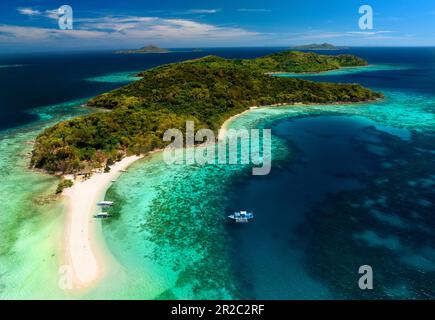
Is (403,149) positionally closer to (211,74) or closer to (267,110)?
(267,110)

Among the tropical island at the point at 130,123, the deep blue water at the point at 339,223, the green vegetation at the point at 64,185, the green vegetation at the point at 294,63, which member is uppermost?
the green vegetation at the point at 294,63

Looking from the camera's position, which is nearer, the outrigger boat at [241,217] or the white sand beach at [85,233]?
the white sand beach at [85,233]

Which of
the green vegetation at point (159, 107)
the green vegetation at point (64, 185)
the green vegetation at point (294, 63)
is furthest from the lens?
the green vegetation at point (294, 63)

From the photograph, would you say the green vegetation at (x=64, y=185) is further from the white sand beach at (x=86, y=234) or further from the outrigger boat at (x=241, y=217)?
the outrigger boat at (x=241, y=217)

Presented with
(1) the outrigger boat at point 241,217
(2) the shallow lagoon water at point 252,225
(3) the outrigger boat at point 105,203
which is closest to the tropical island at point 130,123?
(3) the outrigger boat at point 105,203

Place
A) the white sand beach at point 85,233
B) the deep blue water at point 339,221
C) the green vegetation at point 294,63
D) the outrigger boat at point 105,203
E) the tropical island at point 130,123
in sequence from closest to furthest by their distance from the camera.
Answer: the deep blue water at point 339,221 → the white sand beach at point 85,233 → the tropical island at point 130,123 → the outrigger boat at point 105,203 → the green vegetation at point 294,63

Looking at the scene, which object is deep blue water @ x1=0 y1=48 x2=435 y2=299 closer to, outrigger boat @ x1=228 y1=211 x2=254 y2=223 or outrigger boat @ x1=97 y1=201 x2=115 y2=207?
outrigger boat @ x1=228 y1=211 x2=254 y2=223

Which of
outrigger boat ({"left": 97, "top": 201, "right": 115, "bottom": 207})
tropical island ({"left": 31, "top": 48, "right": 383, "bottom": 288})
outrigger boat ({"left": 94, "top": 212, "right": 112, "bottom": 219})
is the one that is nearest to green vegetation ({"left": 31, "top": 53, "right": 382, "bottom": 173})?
tropical island ({"left": 31, "top": 48, "right": 383, "bottom": 288})

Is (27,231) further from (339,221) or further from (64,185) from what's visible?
(339,221)
